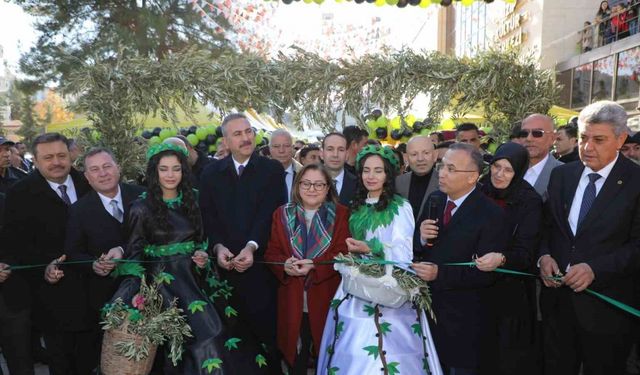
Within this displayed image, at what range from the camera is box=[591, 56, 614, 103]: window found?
17.8 meters

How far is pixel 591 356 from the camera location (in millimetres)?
3387

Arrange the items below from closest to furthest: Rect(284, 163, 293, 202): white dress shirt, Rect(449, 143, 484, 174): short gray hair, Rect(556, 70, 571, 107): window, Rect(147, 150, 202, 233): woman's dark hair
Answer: Rect(449, 143, 484, 174): short gray hair < Rect(147, 150, 202, 233): woman's dark hair < Rect(284, 163, 293, 202): white dress shirt < Rect(556, 70, 571, 107): window

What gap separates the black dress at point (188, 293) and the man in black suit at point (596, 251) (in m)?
2.27

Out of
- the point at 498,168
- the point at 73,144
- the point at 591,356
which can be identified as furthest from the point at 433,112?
the point at 73,144

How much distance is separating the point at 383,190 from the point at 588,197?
1402 millimetres

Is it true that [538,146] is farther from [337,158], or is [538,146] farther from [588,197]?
[337,158]

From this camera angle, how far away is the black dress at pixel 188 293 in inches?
145

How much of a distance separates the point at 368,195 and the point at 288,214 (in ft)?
2.19

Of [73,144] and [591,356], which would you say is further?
[73,144]

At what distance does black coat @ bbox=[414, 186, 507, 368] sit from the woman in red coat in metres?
0.82

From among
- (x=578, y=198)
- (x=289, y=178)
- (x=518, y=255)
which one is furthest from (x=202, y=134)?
(x=578, y=198)

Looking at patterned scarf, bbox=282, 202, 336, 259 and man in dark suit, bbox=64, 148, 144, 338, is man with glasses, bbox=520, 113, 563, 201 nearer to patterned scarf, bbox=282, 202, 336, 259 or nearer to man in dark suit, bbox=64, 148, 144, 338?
patterned scarf, bbox=282, 202, 336, 259

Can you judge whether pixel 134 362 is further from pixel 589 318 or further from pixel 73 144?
pixel 73 144

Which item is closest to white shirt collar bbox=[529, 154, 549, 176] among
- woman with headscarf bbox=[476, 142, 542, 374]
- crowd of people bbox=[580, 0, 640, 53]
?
woman with headscarf bbox=[476, 142, 542, 374]
